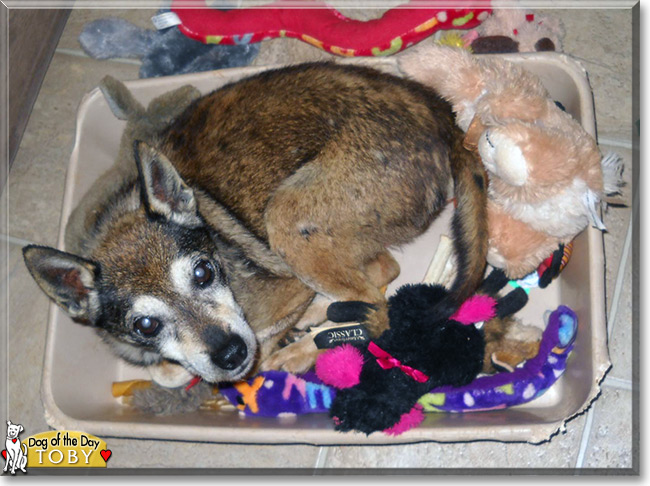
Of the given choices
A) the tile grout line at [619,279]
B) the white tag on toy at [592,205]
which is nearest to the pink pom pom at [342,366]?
the white tag on toy at [592,205]

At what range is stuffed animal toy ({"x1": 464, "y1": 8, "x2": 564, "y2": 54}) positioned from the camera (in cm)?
329

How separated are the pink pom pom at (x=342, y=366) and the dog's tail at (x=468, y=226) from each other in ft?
1.89

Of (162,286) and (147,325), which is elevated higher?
(162,286)

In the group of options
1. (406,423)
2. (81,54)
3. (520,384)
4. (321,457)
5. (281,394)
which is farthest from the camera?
(81,54)

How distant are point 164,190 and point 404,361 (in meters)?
1.29

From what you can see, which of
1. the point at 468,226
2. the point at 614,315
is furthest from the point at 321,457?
the point at 614,315

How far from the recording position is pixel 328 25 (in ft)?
11.3

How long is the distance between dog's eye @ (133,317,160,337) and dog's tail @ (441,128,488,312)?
1202 millimetres

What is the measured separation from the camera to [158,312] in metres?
2.31

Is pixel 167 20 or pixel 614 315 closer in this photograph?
pixel 614 315

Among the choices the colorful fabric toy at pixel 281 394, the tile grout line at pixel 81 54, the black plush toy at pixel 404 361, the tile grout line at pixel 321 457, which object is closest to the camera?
the black plush toy at pixel 404 361

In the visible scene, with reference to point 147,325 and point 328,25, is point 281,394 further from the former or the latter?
point 328,25

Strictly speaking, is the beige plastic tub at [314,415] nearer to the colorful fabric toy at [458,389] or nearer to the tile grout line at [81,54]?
the colorful fabric toy at [458,389]

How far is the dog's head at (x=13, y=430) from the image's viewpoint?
10.1ft
